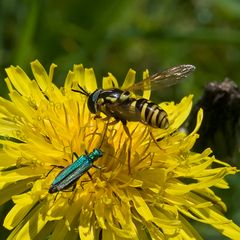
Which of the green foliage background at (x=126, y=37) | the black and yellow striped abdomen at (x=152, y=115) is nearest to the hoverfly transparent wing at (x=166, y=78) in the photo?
the black and yellow striped abdomen at (x=152, y=115)

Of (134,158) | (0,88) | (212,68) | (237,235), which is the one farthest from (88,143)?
(212,68)

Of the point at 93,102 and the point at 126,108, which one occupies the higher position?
the point at 93,102

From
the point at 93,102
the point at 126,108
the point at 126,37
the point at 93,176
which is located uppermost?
the point at 126,37

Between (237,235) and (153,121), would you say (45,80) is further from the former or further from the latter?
(237,235)

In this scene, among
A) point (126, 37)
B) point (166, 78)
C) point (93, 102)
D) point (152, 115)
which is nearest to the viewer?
point (152, 115)

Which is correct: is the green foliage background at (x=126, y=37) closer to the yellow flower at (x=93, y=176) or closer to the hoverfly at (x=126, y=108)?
the yellow flower at (x=93, y=176)

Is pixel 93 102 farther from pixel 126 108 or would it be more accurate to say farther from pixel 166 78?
pixel 166 78

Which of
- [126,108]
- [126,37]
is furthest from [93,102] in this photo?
[126,37]

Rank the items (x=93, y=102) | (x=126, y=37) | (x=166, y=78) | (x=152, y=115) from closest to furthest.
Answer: (x=152, y=115) < (x=93, y=102) < (x=166, y=78) < (x=126, y=37)
